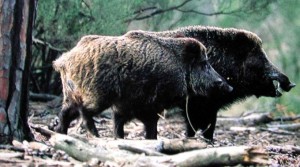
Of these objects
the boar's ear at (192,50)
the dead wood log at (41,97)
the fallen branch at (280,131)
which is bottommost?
the fallen branch at (280,131)

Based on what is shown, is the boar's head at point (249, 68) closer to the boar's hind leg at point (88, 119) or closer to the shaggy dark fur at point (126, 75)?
the shaggy dark fur at point (126, 75)

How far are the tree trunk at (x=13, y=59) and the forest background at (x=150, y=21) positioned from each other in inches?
179

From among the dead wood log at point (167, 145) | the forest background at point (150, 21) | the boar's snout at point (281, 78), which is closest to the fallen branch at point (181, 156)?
the dead wood log at point (167, 145)

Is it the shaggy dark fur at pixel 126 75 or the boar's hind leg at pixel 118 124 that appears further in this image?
the boar's hind leg at pixel 118 124

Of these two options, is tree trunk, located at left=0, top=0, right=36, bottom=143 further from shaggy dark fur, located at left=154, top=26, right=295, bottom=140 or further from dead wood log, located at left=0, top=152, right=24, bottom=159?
shaggy dark fur, located at left=154, top=26, right=295, bottom=140

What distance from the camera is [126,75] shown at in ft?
23.2

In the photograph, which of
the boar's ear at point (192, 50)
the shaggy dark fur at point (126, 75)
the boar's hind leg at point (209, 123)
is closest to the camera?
the shaggy dark fur at point (126, 75)

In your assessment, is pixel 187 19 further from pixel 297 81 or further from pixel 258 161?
pixel 258 161

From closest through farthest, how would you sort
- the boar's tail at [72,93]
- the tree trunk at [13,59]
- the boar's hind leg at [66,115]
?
the tree trunk at [13,59]
the boar's tail at [72,93]
the boar's hind leg at [66,115]

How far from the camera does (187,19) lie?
1239 centimetres

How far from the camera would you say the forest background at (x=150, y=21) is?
10.6 meters

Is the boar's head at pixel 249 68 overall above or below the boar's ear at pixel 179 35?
below

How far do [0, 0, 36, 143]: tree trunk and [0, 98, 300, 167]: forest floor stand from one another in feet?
0.69

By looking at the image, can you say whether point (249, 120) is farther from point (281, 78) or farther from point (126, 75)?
point (126, 75)
